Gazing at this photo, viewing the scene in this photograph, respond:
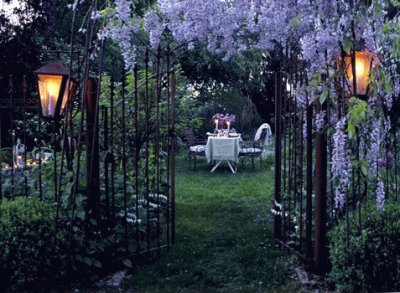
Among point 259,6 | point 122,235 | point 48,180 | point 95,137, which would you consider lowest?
point 122,235

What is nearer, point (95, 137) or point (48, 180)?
point (95, 137)

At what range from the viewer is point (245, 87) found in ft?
52.9

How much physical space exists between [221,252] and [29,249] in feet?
5.91

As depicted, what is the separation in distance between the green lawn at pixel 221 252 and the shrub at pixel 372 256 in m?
0.49

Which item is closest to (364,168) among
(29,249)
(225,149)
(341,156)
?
(341,156)

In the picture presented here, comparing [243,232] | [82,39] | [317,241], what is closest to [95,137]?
[317,241]

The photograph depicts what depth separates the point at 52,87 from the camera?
334 centimetres

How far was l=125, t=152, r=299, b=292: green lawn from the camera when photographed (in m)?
3.41

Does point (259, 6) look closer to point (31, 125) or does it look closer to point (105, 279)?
point (105, 279)

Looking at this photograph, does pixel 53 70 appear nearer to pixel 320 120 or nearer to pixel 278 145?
pixel 320 120

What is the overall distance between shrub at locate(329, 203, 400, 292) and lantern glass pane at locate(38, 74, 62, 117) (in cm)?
223

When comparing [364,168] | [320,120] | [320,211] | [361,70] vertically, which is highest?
[361,70]

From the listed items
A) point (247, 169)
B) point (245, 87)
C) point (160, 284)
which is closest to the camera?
point (160, 284)

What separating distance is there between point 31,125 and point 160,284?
212 inches
